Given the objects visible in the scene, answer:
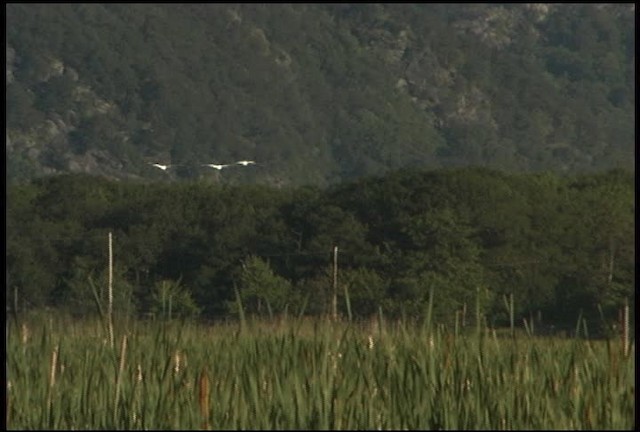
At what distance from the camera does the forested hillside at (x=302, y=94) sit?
8538 centimetres

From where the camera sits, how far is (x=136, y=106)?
9394cm

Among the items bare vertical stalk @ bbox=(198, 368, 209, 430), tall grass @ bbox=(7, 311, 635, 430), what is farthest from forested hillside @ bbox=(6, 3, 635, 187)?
bare vertical stalk @ bbox=(198, 368, 209, 430)

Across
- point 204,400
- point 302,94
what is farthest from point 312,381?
point 302,94

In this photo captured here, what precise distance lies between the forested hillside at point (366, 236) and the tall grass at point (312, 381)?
93.7ft

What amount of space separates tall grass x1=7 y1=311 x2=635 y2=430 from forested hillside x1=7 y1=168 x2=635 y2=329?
28.5 m

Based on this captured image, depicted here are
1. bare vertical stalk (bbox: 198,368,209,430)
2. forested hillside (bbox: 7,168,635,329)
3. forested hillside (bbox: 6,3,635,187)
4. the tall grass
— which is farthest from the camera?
forested hillside (bbox: 6,3,635,187)

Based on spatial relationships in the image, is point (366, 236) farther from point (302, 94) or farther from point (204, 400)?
point (302, 94)

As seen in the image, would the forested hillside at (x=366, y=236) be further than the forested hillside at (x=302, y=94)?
No

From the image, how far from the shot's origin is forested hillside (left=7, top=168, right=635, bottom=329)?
41062 mm

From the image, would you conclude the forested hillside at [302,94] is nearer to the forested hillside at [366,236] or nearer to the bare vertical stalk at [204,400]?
the forested hillside at [366,236]

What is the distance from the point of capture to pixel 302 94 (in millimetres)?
93750

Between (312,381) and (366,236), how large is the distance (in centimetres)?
4285

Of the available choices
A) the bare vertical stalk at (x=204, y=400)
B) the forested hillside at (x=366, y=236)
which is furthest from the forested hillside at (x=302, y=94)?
the bare vertical stalk at (x=204, y=400)

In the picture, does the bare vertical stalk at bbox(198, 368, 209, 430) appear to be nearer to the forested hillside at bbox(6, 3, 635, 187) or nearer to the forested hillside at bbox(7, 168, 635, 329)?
the forested hillside at bbox(7, 168, 635, 329)
